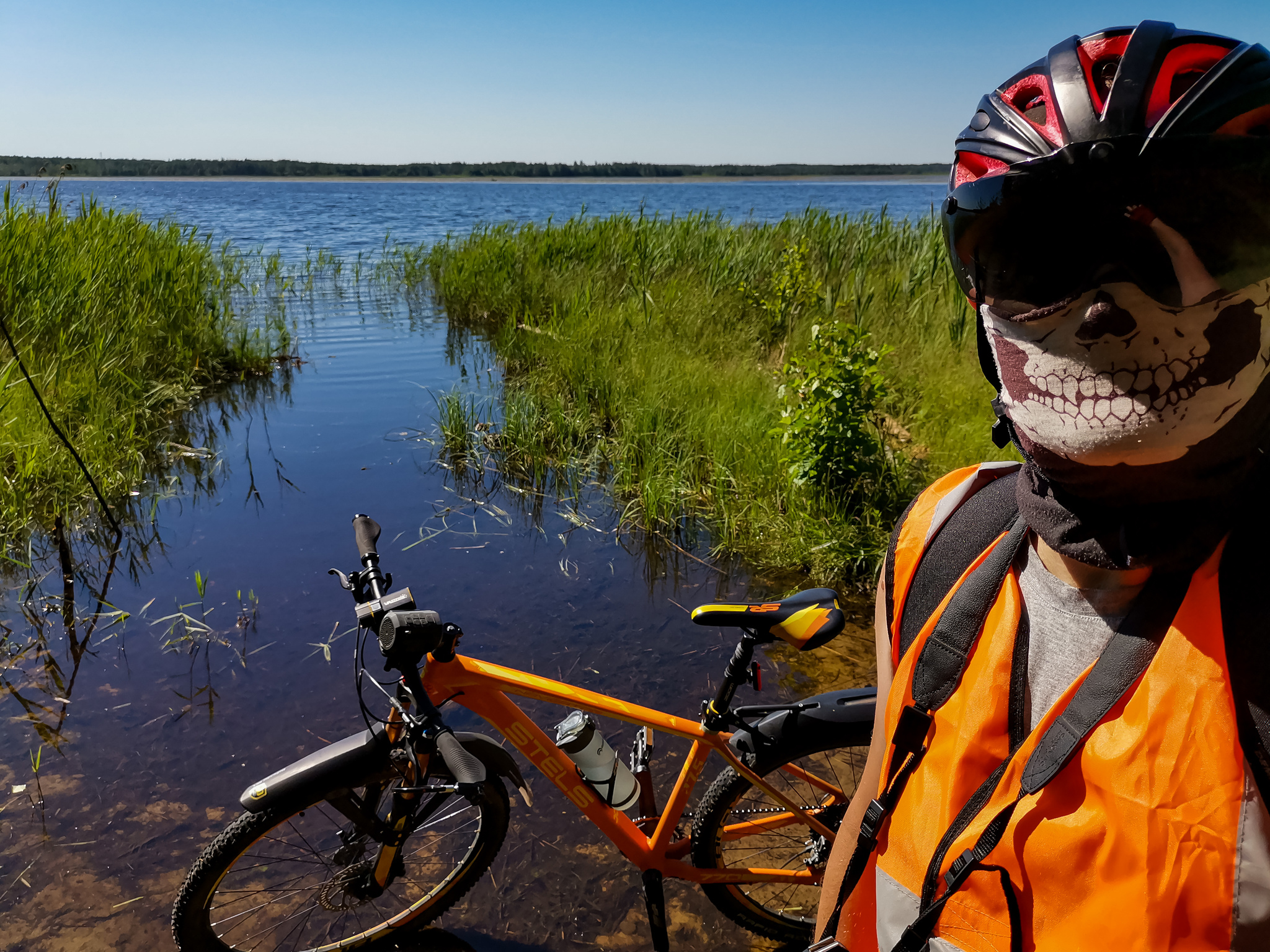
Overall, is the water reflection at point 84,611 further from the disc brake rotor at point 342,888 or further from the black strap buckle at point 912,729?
the black strap buckle at point 912,729

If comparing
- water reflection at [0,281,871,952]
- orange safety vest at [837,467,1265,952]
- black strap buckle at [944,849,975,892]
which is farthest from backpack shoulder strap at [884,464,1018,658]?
water reflection at [0,281,871,952]

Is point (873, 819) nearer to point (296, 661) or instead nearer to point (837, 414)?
point (296, 661)

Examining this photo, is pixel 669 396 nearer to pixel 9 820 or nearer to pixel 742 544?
pixel 742 544

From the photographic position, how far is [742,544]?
16.3 feet

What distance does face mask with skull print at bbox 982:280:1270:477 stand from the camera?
0.97 m

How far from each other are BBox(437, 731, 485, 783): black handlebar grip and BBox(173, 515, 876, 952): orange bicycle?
0.07m

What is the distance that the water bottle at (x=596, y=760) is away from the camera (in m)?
2.20

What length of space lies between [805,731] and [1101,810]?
146 centimetres

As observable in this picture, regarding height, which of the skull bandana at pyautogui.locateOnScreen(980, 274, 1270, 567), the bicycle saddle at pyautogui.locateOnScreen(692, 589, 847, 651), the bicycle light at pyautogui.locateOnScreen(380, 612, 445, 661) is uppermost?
the skull bandana at pyautogui.locateOnScreen(980, 274, 1270, 567)

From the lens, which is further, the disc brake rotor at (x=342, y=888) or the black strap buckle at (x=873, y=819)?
the disc brake rotor at (x=342, y=888)

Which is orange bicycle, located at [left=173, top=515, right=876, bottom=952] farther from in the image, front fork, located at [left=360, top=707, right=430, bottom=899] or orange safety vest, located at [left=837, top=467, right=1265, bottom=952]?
orange safety vest, located at [left=837, top=467, right=1265, bottom=952]

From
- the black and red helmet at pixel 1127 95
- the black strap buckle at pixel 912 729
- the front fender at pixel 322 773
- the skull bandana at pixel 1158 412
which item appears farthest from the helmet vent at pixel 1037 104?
the front fender at pixel 322 773

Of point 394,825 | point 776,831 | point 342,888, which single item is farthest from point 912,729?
point 342,888

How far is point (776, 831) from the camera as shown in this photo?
2.57 metres
